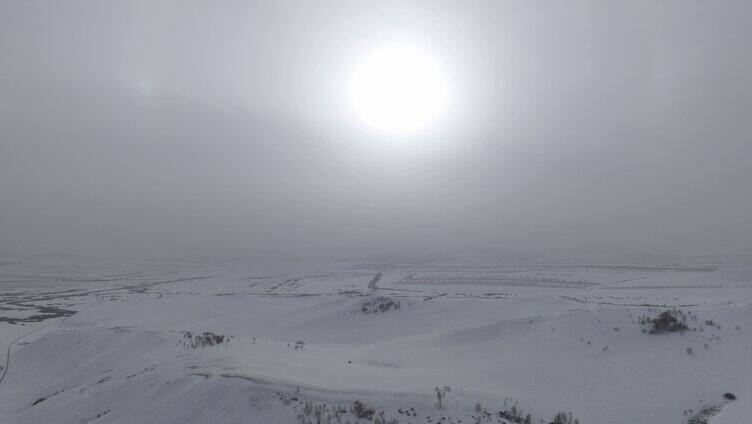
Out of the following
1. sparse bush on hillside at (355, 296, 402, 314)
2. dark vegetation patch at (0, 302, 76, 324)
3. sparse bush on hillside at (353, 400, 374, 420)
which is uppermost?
sparse bush on hillside at (353, 400, 374, 420)

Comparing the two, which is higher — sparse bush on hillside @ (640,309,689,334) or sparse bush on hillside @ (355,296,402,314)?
sparse bush on hillside @ (640,309,689,334)

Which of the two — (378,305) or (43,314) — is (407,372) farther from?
(43,314)

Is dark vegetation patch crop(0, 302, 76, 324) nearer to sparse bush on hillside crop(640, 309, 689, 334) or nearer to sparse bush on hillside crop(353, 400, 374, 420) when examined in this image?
sparse bush on hillside crop(353, 400, 374, 420)

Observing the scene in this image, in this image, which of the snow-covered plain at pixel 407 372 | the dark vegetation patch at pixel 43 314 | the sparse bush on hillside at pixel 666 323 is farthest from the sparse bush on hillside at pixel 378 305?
the dark vegetation patch at pixel 43 314

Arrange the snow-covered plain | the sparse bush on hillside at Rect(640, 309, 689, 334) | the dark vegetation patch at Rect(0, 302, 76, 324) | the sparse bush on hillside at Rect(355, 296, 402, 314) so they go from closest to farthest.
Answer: the snow-covered plain < the sparse bush on hillside at Rect(640, 309, 689, 334) < the sparse bush on hillside at Rect(355, 296, 402, 314) < the dark vegetation patch at Rect(0, 302, 76, 324)

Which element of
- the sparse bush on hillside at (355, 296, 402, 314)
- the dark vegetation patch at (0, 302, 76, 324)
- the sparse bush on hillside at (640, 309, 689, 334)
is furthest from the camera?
the dark vegetation patch at (0, 302, 76, 324)

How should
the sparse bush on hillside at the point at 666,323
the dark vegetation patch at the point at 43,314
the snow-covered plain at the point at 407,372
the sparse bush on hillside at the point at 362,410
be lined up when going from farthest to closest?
the dark vegetation patch at the point at 43,314 < the sparse bush on hillside at the point at 666,323 < the snow-covered plain at the point at 407,372 < the sparse bush on hillside at the point at 362,410

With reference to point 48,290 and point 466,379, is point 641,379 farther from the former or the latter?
point 48,290

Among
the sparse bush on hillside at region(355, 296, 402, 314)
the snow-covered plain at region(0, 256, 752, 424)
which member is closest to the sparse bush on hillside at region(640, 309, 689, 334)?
the snow-covered plain at region(0, 256, 752, 424)

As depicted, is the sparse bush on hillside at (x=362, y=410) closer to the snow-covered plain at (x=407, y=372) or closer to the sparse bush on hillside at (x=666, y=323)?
the snow-covered plain at (x=407, y=372)

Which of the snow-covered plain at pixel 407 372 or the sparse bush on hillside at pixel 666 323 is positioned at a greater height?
the sparse bush on hillside at pixel 666 323

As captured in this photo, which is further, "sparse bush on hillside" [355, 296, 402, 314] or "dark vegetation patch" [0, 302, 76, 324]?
"dark vegetation patch" [0, 302, 76, 324]
